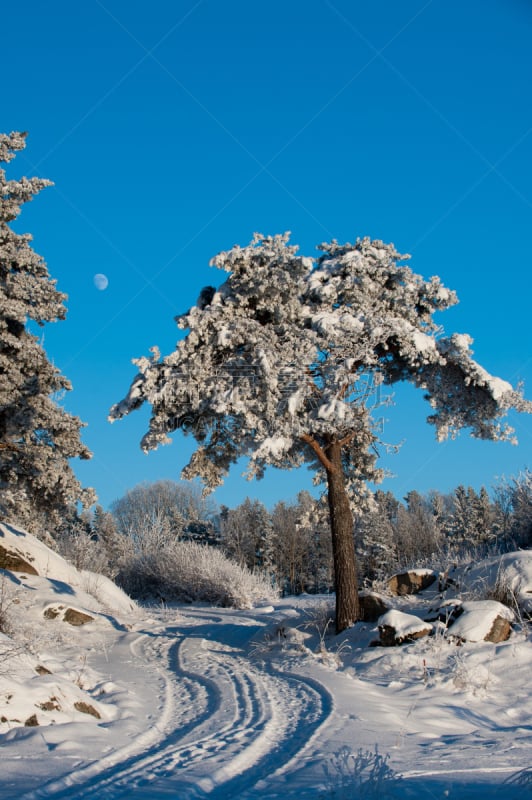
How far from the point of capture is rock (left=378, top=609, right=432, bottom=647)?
34.4 ft

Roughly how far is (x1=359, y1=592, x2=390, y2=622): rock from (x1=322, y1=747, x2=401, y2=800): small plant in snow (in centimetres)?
770

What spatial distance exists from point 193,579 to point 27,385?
16.0m

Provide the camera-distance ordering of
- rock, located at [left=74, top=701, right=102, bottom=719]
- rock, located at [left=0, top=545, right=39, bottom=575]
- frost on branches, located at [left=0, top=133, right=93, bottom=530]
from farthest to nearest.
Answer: rock, located at [left=0, top=545, right=39, bottom=575] < frost on branches, located at [left=0, top=133, right=93, bottom=530] < rock, located at [left=74, top=701, right=102, bottom=719]

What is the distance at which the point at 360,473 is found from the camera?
1541 cm

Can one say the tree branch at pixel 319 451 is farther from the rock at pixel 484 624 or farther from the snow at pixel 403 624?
the rock at pixel 484 624

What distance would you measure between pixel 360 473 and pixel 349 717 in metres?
8.97

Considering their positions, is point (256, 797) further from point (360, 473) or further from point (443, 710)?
point (360, 473)

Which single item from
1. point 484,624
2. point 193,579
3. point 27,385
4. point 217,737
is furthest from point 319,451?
point 193,579

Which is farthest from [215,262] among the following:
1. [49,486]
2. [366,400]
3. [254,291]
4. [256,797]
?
[256,797]

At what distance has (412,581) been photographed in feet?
50.4

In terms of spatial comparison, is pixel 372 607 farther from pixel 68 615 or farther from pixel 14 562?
pixel 14 562

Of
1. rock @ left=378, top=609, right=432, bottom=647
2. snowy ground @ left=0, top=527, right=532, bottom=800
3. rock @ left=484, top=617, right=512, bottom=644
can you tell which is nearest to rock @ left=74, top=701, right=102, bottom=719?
snowy ground @ left=0, top=527, right=532, bottom=800

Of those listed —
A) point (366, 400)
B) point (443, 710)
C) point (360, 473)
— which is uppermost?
point (366, 400)

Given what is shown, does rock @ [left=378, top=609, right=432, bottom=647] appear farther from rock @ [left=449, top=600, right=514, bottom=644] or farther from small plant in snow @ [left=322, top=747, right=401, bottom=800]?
small plant in snow @ [left=322, top=747, right=401, bottom=800]
